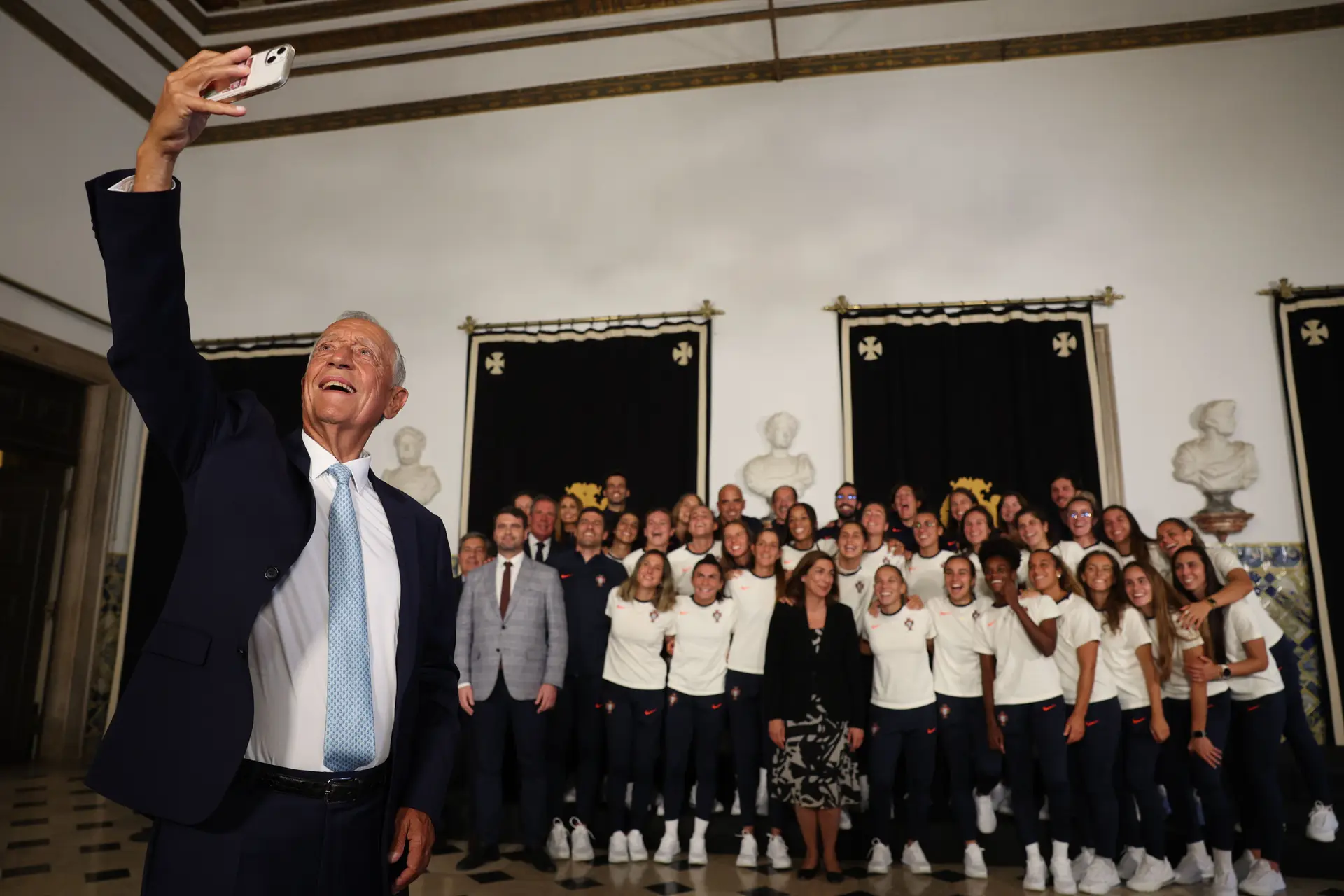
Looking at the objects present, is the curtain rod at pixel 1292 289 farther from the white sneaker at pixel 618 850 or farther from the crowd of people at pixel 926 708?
the white sneaker at pixel 618 850

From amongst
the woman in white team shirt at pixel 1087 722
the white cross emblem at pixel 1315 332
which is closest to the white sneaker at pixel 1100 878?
the woman in white team shirt at pixel 1087 722

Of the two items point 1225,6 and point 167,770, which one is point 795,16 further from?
point 167,770

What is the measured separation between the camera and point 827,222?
7.46m

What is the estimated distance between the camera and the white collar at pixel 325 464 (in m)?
1.41

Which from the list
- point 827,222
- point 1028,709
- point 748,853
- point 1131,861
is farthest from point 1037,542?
point 827,222

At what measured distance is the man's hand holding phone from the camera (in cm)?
111

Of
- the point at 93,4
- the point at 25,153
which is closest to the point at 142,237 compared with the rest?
the point at 25,153

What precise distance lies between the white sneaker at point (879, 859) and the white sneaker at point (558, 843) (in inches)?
60.6

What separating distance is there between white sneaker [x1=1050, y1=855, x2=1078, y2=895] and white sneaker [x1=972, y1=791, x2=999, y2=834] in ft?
1.46

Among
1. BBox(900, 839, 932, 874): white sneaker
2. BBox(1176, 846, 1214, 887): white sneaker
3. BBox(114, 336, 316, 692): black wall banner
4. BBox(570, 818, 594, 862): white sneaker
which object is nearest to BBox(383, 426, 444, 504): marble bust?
BBox(114, 336, 316, 692): black wall banner

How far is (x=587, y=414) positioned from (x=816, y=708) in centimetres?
364

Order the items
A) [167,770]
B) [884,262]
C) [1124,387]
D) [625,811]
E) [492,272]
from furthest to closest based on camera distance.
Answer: [492,272] < [884,262] < [1124,387] < [625,811] < [167,770]

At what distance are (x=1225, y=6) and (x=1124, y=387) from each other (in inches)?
127

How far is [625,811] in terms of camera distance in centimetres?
486
